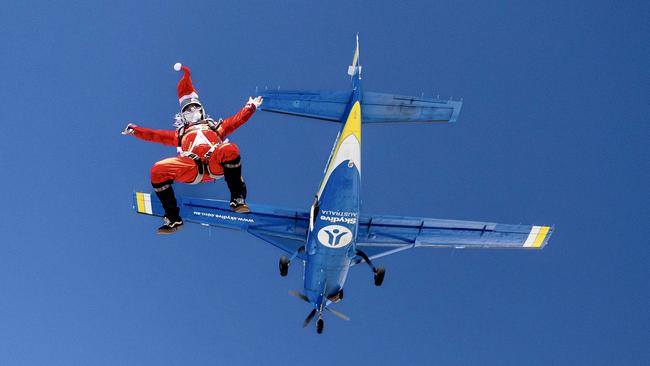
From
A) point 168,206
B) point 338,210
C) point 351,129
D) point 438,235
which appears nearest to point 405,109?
point 351,129

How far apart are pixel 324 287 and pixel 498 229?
812 cm

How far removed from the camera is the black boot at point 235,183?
15703mm

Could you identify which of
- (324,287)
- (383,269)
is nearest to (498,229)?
(383,269)

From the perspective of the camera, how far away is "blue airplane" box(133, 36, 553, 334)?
847 inches

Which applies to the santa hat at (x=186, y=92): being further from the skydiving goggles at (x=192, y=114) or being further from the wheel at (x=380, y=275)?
the wheel at (x=380, y=275)

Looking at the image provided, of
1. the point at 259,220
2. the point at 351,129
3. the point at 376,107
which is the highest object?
the point at 376,107

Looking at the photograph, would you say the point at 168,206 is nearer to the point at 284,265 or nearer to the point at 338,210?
the point at 338,210

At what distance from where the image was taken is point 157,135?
17.2 m

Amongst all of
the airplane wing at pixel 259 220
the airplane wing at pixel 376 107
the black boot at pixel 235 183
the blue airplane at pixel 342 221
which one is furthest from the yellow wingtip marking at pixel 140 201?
the black boot at pixel 235 183

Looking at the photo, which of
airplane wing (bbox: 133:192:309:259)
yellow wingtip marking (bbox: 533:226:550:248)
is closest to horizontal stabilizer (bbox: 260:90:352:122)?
airplane wing (bbox: 133:192:309:259)

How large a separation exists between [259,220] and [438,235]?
7.30m

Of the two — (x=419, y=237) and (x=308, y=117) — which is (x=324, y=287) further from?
(x=308, y=117)

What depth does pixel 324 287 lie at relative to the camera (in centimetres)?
2519

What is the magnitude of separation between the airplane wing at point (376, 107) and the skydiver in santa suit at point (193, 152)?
577cm
